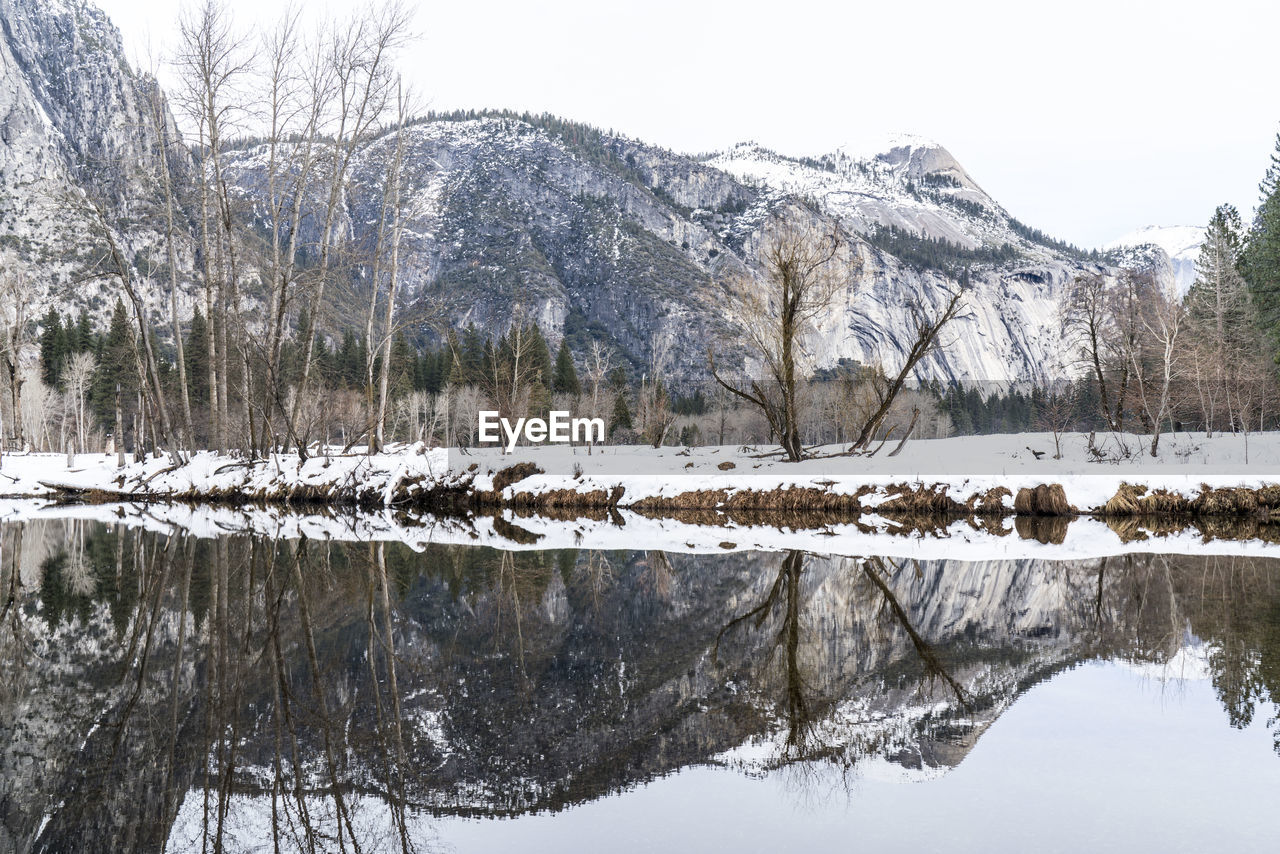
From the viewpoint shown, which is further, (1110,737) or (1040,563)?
(1040,563)

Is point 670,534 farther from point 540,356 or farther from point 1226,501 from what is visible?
point 540,356

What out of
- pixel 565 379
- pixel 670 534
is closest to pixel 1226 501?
pixel 670 534

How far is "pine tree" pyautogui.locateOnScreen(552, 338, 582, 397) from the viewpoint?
79000 mm

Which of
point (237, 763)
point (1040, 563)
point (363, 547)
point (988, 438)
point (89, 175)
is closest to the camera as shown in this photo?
point (237, 763)

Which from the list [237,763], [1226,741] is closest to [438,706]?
[237,763]

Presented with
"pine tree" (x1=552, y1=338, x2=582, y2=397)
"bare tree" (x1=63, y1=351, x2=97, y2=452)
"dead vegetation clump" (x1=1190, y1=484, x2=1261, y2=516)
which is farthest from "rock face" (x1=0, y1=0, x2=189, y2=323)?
"dead vegetation clump" (x1=1190, y1=484, x2=1261, y2=516)

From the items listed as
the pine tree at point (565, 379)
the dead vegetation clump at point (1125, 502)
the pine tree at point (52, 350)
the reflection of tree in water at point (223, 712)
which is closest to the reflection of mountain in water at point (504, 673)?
the reflection of tree in water at point (223, 712)

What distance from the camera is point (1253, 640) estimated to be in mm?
6918

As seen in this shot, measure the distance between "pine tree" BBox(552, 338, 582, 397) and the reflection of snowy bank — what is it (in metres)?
56.4

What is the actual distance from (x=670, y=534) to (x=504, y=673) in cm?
1062

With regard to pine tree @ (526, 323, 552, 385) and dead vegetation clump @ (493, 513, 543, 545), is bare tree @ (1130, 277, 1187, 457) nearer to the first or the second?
dead vegetation clump @ (493, 513, 543, 545)

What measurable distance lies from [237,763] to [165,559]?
9589 mm

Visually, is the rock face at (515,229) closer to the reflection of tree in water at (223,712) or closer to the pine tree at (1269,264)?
the pine tree at (1269,264)

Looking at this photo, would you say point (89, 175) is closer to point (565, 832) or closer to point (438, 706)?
point (438, 706)
